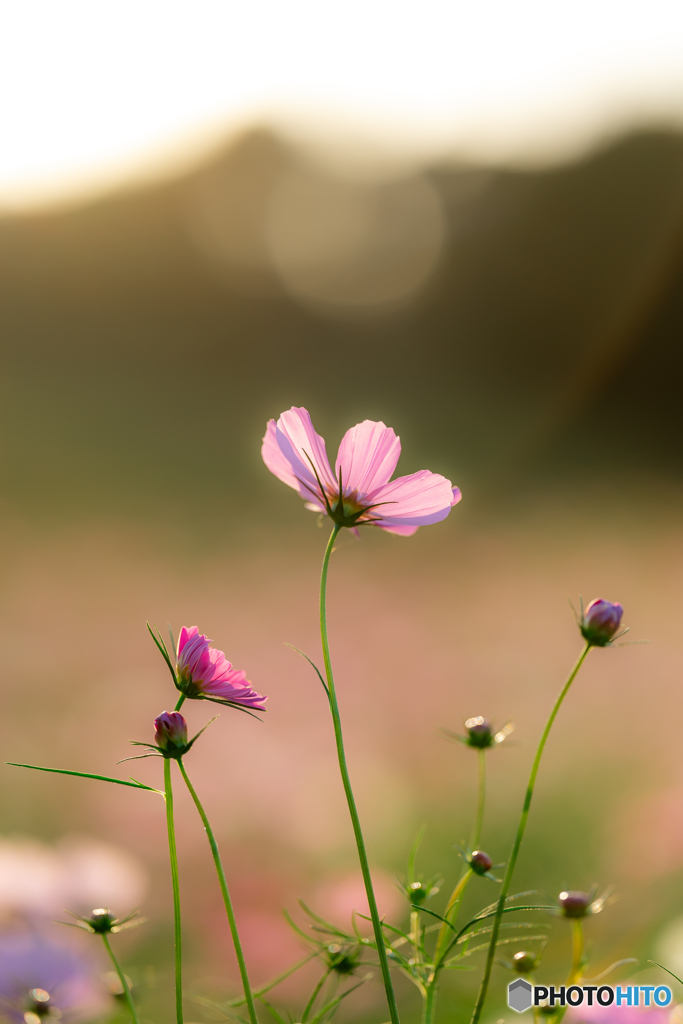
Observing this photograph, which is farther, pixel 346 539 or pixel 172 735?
pixel 346 539

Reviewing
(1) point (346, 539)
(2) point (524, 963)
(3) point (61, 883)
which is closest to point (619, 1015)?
(2) point (524, 963)

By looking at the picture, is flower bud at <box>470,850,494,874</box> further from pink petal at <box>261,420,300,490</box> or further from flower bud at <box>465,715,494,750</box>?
pink petal at <box>261,420,300,490</box>

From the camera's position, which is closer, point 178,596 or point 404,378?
point 178,596

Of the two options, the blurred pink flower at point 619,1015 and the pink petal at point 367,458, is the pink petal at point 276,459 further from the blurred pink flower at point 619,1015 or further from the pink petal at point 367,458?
the blurred pink flower at point 619,1015

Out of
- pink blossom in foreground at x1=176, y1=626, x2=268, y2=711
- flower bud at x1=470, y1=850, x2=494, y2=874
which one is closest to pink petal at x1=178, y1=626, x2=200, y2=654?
pink blossom in foreground at x1=176, y1=626, x2=268, y2=711

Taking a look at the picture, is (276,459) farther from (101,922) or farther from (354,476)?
(101,922)

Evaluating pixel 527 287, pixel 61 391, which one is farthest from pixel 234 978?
pixel 527 287

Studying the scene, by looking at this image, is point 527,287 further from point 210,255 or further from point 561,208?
point 210,255
